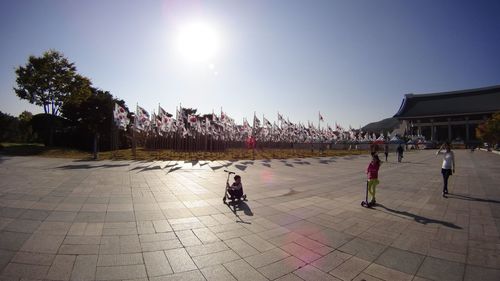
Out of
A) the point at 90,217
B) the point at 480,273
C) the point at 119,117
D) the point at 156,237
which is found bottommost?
the point at 480,273

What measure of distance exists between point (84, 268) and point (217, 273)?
6.95 ft

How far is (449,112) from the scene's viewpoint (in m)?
79.9

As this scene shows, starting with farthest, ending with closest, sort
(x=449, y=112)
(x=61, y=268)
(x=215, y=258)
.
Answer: (x=449, y=112) → (x=215, y=258) → (x=61, y=268)

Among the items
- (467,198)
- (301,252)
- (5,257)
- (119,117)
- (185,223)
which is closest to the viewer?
(5,257)

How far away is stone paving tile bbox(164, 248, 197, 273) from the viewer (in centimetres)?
412

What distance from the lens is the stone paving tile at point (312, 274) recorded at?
388 centimetres

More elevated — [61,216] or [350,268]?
[61,216]

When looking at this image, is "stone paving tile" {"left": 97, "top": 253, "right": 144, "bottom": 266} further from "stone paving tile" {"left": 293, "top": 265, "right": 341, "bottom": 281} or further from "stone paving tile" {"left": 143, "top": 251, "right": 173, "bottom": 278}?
"stone paving tile" {"left": 293, "top": 265, "right": 341, "bottom": 281}

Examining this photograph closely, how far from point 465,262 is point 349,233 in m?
2.03

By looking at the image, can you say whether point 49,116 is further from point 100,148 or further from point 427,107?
point 427,107

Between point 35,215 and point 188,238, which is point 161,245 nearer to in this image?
point 188,238

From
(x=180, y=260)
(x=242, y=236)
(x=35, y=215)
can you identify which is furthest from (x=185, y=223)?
(x=35, y=215)

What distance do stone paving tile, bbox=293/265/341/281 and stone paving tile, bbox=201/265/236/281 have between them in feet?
3.53

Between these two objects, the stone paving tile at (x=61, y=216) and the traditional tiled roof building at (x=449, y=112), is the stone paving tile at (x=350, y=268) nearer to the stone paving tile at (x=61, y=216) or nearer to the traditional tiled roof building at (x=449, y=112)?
the stone paving tile at (x=61, y=216)
